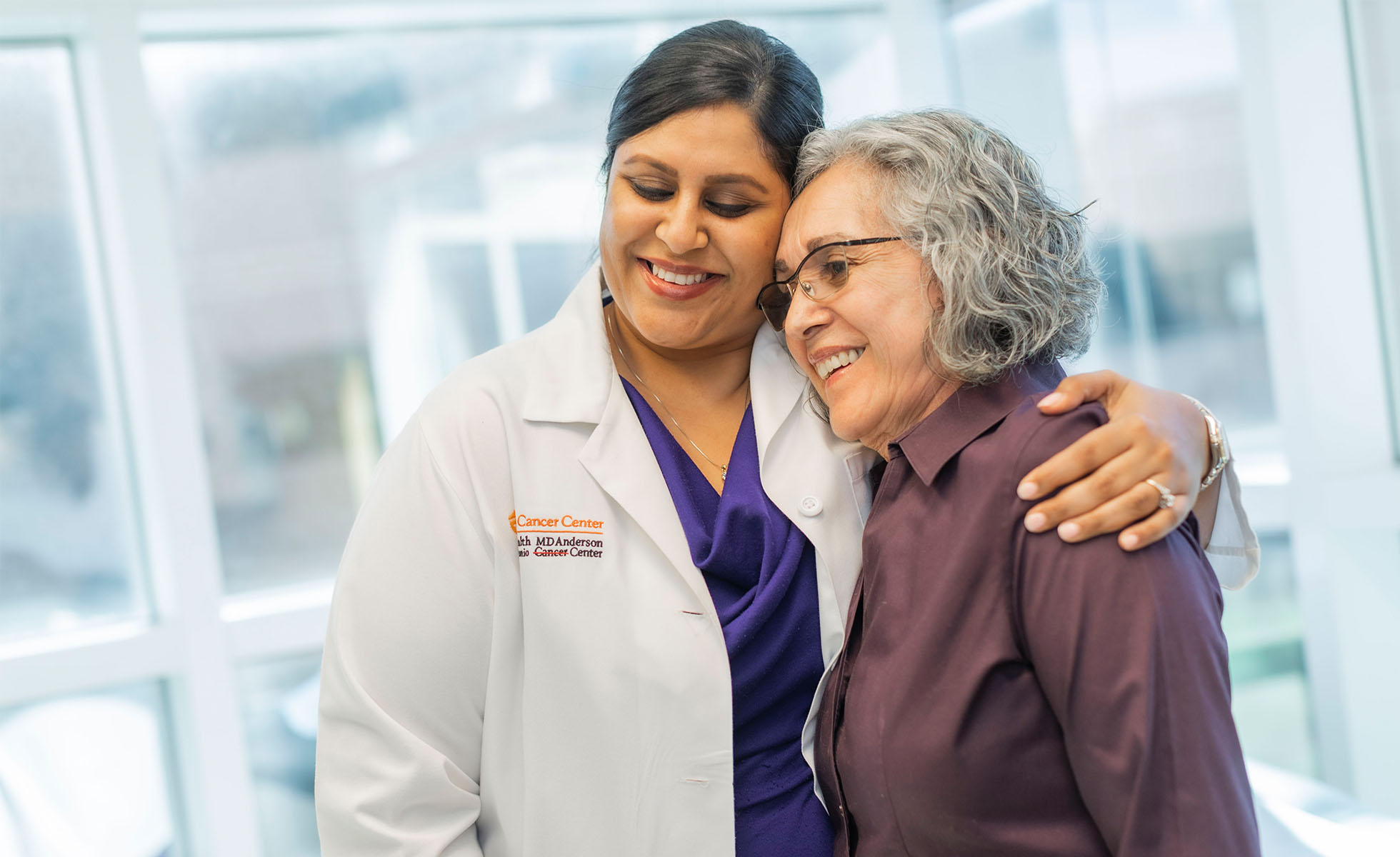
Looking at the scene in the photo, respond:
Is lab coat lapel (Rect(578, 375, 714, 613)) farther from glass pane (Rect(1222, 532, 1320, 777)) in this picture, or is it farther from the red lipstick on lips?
glass pane (Rect(1222, 532, 1320, 777))

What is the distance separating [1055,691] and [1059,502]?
20 centimetres

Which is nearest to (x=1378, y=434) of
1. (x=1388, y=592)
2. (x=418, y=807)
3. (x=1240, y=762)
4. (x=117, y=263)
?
(x=1388, y=592)

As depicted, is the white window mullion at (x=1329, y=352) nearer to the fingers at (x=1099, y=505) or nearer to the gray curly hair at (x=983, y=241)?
the gray curly hair at (x=983, y=241)

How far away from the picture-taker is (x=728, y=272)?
1460 mm

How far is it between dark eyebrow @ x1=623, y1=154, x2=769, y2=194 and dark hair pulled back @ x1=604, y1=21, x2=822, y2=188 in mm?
42

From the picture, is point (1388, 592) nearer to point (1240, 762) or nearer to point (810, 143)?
point (1240, 762)

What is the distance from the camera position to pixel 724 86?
138 centimetres

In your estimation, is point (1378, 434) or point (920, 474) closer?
point (920, 474)

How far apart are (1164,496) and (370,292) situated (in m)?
2.72

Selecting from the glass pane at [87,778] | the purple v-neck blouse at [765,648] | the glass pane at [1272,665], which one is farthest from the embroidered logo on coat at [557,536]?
the glass pane at [1272,665]

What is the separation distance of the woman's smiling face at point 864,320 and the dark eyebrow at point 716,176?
0.07 meters

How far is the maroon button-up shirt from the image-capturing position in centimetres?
101

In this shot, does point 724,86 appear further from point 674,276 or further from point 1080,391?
point 1080,391

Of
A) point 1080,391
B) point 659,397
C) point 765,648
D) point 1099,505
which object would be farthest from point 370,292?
point 1099,505
